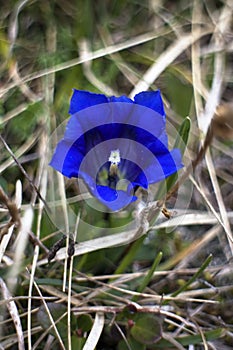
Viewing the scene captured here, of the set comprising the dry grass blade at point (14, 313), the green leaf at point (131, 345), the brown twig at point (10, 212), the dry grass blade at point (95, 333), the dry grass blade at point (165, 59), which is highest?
the dry grass blade at point (165, 59)

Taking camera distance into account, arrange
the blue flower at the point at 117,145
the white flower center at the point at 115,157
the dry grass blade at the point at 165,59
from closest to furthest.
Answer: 1. the blue flower at the point at 117,145
2. the white flower center at the point at 115,157
3. the dry grass blade at the point at 165,59

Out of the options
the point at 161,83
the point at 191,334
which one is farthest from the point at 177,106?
the point at 191,334

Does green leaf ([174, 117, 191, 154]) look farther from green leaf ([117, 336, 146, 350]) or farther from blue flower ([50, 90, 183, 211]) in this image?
green leaf ([117, 336, 146, 350])

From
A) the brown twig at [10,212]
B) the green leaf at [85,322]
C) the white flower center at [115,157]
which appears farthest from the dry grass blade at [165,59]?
the green leaf at [85,322]

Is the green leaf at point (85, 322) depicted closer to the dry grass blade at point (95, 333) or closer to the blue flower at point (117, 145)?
the dry grass blade at point (95, 333)

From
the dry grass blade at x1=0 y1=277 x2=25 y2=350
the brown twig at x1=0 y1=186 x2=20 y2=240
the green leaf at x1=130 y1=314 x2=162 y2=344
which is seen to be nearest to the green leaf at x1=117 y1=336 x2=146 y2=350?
the green leaf at x1=130 y1=314 x2=162 y2=344

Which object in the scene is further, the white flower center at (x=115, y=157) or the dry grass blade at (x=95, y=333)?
the white flower center at (x=115, y=157)

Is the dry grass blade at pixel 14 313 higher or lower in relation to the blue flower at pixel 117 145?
lower

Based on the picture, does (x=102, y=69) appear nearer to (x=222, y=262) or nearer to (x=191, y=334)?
(x=222, y=262)
